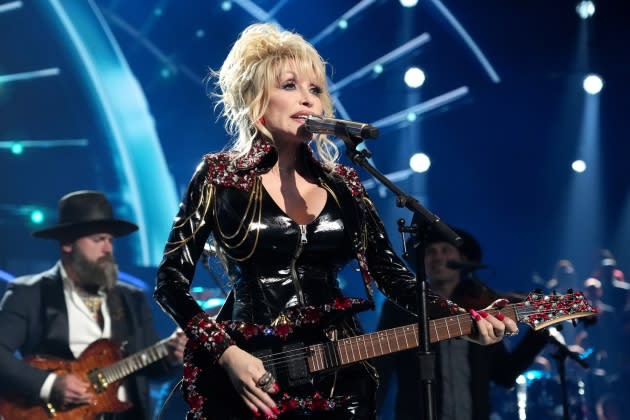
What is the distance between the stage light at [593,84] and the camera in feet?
28.3

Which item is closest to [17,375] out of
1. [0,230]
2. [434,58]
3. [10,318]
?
[10,318]

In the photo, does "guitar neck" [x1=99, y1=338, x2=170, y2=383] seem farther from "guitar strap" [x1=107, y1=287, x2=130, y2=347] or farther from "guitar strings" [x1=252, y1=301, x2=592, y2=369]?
"guitar strings" [x1=252, y1=301, x2=592, y2=369]

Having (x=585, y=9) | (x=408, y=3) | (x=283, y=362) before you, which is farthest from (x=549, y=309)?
(x=585, y=9)

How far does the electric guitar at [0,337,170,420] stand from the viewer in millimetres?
5617

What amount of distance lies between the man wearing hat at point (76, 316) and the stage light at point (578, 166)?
499 cm

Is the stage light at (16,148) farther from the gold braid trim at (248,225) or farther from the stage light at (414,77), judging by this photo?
the gold braid trim at (248,225)

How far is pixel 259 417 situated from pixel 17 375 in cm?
381

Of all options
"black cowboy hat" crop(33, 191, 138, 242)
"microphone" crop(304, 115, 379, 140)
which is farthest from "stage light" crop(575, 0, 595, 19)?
"microphone" crop(304, 115, 379, 140)

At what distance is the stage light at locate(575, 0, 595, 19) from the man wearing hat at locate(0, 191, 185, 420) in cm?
533

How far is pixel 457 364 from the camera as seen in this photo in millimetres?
5031

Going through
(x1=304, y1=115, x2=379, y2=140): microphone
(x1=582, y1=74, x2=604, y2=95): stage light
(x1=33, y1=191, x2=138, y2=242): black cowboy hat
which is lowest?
(x1=304, y1=115, x2=379, y2=140): microphone

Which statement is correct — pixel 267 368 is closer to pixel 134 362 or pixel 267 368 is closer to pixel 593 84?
pixel 134 362

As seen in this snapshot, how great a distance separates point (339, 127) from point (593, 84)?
6.97 metres

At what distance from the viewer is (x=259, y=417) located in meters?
2.31
